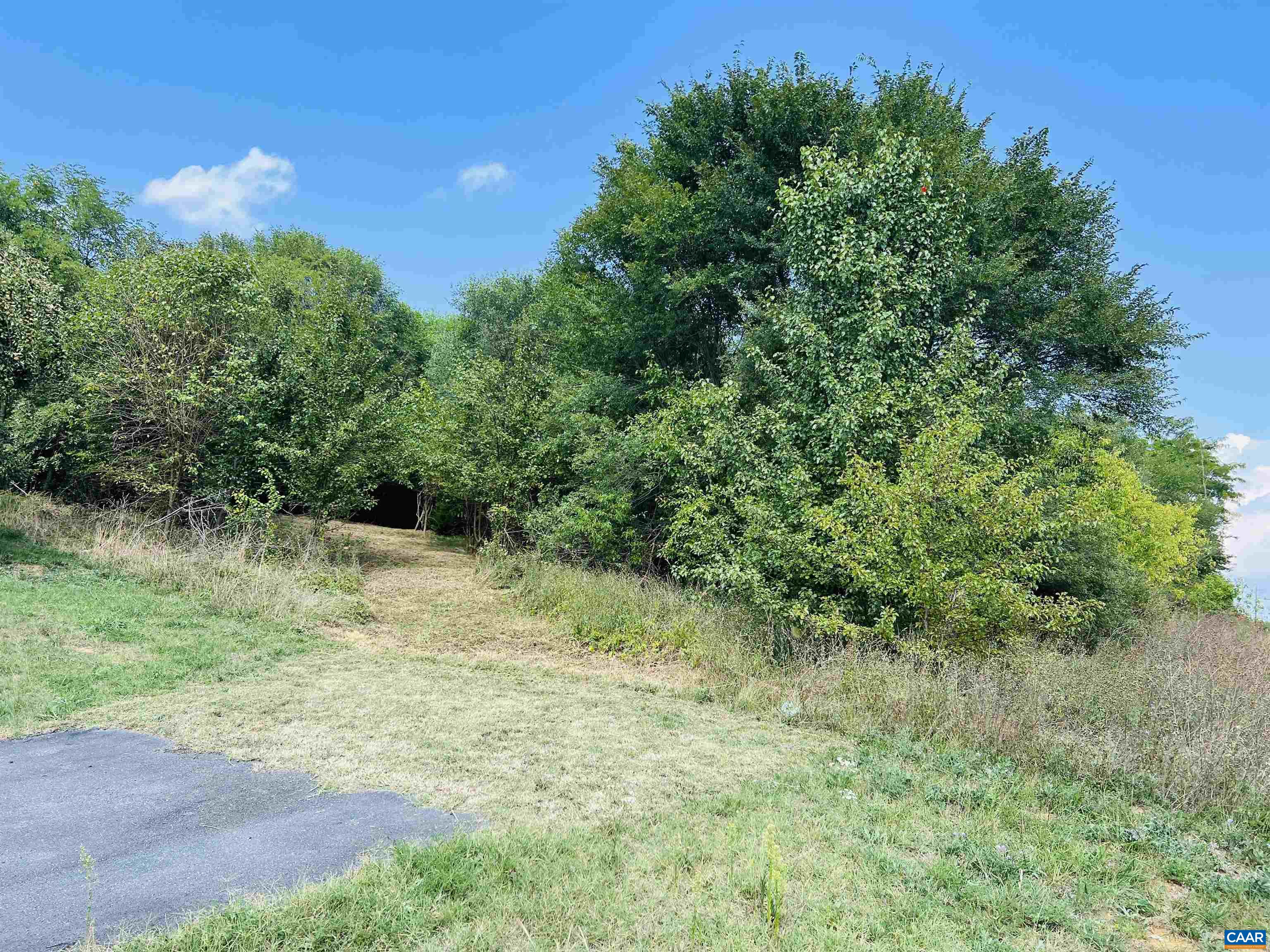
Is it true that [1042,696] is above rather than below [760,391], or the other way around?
below

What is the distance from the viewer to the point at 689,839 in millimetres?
3996

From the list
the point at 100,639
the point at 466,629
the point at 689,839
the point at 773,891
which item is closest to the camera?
the point at 773,891

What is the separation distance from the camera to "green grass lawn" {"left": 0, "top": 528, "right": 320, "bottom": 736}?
6641mm

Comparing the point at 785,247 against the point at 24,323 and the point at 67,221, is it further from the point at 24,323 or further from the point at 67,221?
the point at 67,221

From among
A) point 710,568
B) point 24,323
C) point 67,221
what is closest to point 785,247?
point 710,568

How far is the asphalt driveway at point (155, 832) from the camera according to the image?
3.23m

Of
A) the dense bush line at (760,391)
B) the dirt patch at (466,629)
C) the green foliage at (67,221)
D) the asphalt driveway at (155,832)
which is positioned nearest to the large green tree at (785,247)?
→ the dense bush line at (760,391)

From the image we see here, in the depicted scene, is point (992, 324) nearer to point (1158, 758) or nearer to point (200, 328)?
point (1158, 758)

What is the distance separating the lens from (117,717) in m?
6.14

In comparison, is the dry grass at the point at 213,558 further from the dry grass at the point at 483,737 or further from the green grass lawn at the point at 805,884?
the green grass lawn at the point at 805,884

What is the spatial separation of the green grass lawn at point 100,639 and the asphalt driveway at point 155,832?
143 centimetres

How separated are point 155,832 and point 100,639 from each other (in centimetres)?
556

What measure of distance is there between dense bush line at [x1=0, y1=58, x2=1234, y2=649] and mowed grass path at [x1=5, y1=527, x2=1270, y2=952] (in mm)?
3065

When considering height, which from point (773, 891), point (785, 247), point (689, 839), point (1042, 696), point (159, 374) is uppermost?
point (785, 247)
